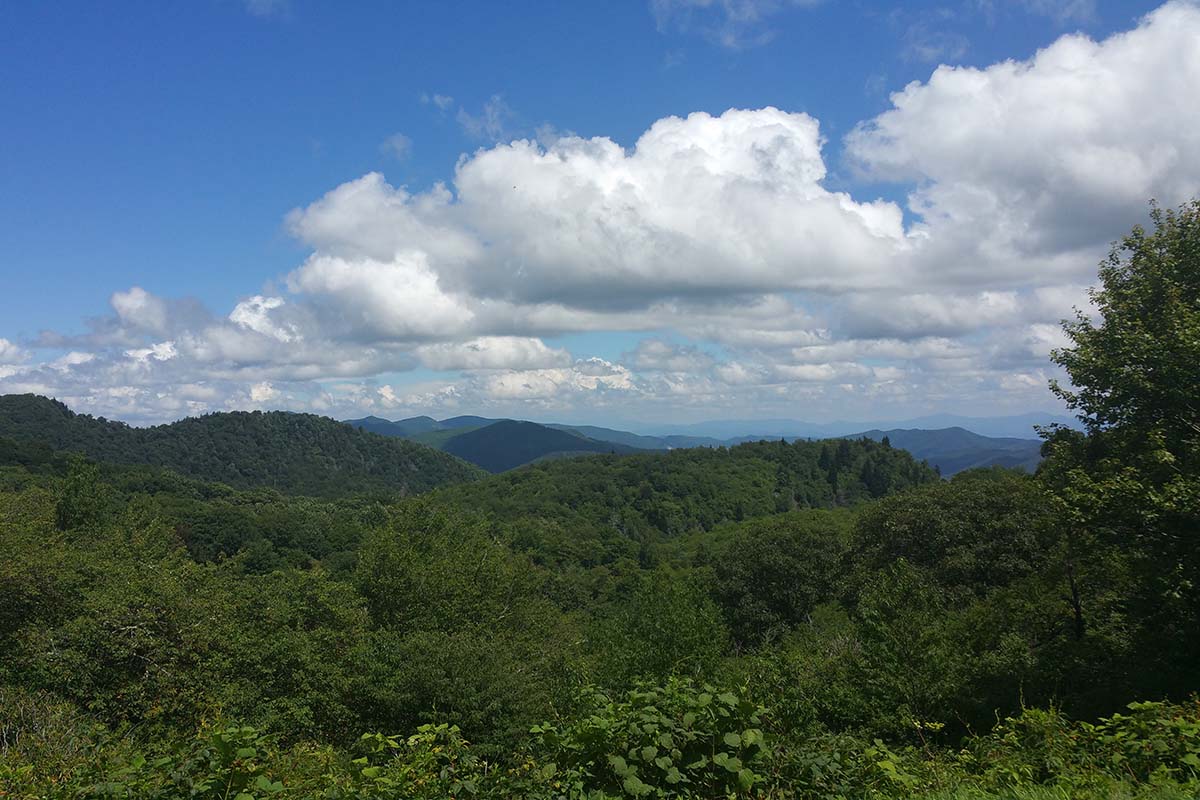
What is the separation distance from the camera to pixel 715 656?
27531 millimetres

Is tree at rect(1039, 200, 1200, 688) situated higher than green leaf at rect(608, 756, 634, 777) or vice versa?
tree at rect(1039, 200, 1200, 688)

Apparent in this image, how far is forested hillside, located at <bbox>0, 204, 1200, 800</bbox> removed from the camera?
5.38 m

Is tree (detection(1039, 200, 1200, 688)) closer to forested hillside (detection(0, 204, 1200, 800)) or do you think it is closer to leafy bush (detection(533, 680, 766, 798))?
forested hillside (detection(0, 204, 1200, 800))

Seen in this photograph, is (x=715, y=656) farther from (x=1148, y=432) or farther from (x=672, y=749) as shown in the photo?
(x=672, y=749)

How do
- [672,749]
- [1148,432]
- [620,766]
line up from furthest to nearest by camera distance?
[1148,432], [672,749], [620,766]

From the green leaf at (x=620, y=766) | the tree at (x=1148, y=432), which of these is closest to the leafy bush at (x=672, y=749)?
the green leaf at (x=620, y=766)

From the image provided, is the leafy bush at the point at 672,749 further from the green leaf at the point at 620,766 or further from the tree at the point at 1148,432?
the tree at the point at 1148,432

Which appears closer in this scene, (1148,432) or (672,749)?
(672,749)

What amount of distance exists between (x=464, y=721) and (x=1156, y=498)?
1600 centimetres

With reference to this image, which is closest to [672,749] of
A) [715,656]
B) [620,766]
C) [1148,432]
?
[620,766]

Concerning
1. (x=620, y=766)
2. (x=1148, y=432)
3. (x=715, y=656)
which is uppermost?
(x=1148, y=432)

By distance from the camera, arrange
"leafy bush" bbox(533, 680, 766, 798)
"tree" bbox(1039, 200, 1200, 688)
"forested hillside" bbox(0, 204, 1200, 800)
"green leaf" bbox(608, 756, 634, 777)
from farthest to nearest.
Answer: "tree" bbox(1039, 200, 1200, 688) → "forested hillside" bbox(0, 204, 1200, 800) → "leafy bush" bbox(533, 680, 766, 798) → "green leaf" bbox(608, 756, 634, 777)

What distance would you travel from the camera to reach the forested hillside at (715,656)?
5375 millimetres

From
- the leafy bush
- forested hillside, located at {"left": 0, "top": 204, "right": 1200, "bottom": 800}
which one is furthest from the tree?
the leafy bush
